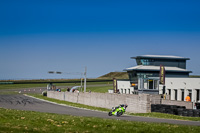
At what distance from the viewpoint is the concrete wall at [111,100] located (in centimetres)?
3698

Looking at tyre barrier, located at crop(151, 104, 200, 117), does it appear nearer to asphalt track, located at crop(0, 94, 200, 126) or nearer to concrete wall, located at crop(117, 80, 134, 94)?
asphalt track, located at crop(0, 94, 200, 126)

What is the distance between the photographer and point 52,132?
1453 cm

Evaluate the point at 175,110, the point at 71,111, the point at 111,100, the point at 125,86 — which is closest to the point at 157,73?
the point at 125,86

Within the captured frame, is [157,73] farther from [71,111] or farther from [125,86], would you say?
[71,111]

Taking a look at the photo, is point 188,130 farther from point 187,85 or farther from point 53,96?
point 53,96

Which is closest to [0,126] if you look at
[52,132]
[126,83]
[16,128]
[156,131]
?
[16,128]

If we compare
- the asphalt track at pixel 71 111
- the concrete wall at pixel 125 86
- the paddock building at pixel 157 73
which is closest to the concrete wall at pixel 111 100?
the asphalt track at pixel 71 111

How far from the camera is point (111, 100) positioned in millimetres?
46438

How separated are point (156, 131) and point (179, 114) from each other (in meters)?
16.0

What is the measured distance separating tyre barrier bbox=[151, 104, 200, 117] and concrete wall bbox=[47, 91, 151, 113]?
54.5 inches

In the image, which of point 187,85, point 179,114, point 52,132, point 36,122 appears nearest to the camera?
point 52,132

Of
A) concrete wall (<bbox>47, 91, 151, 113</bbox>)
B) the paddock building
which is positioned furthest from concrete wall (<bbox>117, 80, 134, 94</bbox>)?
concrete wall (<bbox>47, 91, 151, 113</bbox>)

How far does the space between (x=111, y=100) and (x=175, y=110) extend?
50.9 ft

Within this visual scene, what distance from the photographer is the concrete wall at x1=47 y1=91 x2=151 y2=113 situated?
36984 millimetres
